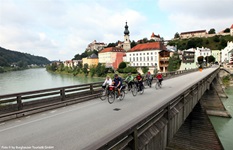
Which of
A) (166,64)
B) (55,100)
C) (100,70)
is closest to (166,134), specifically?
(55,100)

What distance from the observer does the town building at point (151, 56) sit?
79.0 metres

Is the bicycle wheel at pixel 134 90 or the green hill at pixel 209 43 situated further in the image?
the green hill at pixel 209 43

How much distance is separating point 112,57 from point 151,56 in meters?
32.9

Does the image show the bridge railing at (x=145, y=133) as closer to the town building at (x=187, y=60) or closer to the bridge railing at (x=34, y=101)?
the bridge railing at (x=34, y=101)

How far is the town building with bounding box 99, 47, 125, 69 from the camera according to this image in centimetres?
10219

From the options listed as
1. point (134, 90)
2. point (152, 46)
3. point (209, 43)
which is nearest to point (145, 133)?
point (134, 90)

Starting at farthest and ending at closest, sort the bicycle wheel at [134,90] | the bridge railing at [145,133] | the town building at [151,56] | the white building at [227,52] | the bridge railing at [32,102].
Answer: the white building at [227,52] → the town building at [151,56] → the bicycle wheel at [134,90] → the bridge railing at [32,102] → the bridge railing at [145,133]

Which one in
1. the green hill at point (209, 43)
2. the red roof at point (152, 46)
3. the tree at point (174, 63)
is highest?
the green hill at point (209, 43)

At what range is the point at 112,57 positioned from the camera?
108 meters

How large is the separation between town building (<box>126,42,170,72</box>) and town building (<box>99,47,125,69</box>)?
8506mm

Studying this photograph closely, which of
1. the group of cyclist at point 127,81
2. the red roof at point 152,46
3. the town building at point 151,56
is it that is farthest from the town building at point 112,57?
the group of cyclist at point 127,81

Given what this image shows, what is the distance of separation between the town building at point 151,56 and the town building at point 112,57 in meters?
8.51

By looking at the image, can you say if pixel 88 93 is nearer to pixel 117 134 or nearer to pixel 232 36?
pixel 117 134

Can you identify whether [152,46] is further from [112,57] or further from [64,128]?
[64,128]
